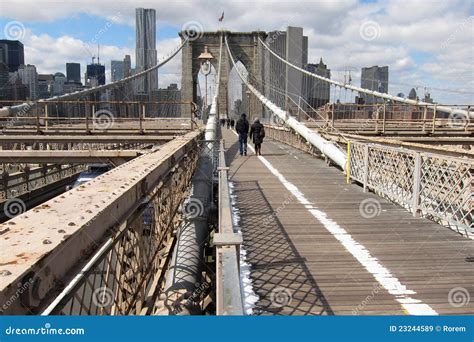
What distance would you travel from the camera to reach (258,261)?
5.03 m

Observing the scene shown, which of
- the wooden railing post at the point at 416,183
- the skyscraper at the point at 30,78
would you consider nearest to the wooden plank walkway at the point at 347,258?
the wooden railing post at the point at 416,183

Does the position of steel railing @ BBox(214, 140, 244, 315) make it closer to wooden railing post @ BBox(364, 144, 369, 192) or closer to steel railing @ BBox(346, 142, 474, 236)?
steel railing @ BBox(346, 142, 474, 236)

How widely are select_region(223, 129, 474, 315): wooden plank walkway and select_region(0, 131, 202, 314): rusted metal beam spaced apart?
5.25ft

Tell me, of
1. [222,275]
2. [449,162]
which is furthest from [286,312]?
[449,162]

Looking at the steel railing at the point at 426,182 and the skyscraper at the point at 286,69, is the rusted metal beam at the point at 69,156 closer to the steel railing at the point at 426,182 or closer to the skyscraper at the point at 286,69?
the steel railing at the point at 426,182

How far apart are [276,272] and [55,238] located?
2.93 metres

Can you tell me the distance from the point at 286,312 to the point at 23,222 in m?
2.29

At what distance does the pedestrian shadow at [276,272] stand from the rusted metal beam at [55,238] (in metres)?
1.48

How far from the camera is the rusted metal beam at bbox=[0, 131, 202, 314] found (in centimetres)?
178

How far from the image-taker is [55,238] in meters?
2.17

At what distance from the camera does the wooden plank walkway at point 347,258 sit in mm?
3939

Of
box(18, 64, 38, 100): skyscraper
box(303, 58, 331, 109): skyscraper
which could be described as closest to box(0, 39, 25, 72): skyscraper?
box(18, 64, 38, 100): skyscraper

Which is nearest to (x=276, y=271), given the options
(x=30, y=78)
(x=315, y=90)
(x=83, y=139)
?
(x=83, y=139)

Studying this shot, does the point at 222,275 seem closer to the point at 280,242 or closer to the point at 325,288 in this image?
the point at 325,288
